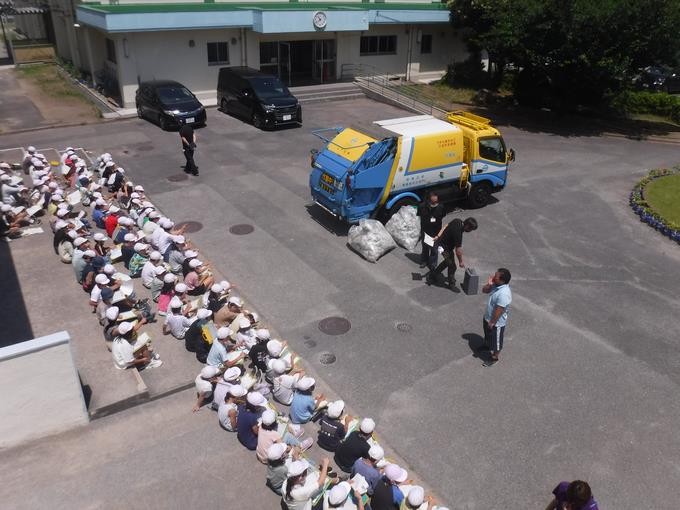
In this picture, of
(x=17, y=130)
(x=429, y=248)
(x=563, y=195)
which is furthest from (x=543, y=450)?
(x=17, y=130)

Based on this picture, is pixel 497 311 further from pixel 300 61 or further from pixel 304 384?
pixel 300 61

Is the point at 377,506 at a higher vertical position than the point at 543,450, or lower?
higher

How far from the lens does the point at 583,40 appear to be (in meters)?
21.1

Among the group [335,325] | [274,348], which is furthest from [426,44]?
[274,348]

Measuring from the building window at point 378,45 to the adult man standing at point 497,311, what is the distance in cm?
2508

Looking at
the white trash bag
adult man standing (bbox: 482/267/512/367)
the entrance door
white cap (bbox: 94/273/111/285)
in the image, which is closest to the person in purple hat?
adult man standing (bbox: 482/267/512/367)

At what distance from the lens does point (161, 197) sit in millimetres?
15328

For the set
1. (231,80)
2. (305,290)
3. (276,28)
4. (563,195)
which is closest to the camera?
(305,290)

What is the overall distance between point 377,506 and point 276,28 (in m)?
23.9

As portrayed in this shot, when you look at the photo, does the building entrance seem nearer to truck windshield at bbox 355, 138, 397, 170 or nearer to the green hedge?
the green hedge

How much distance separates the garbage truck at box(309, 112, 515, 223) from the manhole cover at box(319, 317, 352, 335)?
3403 mm

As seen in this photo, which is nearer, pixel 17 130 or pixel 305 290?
pixel 305 290

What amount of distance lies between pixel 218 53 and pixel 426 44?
13069mm

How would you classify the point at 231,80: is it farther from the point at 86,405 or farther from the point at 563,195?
the point at 86,405
